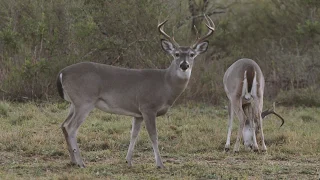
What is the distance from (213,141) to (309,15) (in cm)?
1140

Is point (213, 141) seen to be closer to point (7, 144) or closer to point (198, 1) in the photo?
point (7, 144)

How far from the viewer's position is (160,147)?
11.8m

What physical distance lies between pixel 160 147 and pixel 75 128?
8.10ft

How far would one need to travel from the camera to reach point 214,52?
23.6 m

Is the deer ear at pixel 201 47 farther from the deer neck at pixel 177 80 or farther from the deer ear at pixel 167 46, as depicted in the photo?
the deer neck at pixel 177 80

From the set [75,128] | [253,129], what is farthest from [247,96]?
[75,128]

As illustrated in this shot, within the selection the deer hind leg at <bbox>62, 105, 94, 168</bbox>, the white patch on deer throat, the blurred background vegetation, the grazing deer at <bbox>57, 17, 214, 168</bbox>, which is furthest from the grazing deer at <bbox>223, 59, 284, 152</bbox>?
the blurred background vegetation

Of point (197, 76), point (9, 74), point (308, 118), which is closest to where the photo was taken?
point (308, 118)

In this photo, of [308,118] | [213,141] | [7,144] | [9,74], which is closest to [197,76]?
[308,118]

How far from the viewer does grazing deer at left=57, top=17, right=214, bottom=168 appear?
9.66 metres

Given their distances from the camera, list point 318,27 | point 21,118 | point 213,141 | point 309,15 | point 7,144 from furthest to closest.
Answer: point 309,15, point 318,27, point 21,118, point 213,141, point 7,144

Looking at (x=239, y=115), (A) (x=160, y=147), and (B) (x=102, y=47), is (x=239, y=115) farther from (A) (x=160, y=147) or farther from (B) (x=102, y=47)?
(B) (x=102, y=47)

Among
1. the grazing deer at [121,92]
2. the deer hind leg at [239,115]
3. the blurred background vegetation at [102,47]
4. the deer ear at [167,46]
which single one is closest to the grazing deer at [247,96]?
the deer hind leg at [239,115]

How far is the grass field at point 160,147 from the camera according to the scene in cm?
922
